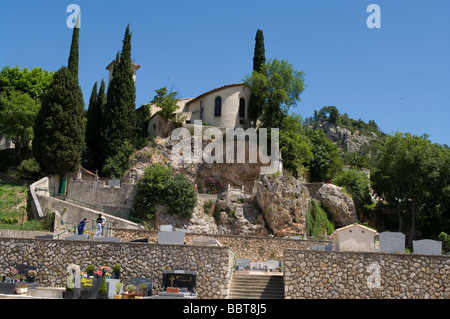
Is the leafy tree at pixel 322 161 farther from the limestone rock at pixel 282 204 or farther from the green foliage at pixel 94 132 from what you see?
the green foliage at pixel 94 132

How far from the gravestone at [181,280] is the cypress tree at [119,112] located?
79.0 feet

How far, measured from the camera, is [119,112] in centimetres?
4116

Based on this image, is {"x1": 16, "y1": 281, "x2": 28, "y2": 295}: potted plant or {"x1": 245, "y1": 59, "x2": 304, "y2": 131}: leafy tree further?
{"x1": 245, "y1": 59, "x2": 304, "y2": 131}: leafy tree

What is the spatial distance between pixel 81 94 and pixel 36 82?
15709 millimetres

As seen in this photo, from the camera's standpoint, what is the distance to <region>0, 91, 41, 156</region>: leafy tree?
43031mm

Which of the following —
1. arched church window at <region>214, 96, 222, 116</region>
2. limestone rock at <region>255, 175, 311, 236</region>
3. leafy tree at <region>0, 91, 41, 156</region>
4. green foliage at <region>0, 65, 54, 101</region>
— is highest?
green foliage at <region>0, 65, 54, 101</region>

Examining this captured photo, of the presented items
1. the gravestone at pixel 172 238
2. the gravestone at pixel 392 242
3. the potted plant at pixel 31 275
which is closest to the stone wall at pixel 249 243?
the gravestone at pixel 172 238

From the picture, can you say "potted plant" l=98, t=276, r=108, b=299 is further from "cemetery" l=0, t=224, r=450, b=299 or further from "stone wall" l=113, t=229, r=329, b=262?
"stone wall" l=113, t=229, r=329, b=262

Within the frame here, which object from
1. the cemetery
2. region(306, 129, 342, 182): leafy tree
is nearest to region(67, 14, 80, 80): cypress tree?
region(306, 129, 342, 182): leafy tree

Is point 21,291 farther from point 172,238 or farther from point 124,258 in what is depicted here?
point 172,238

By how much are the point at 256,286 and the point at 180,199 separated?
49.5ft

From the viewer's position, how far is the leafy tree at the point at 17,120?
141 feet

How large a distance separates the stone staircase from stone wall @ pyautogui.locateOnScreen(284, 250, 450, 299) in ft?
2.64

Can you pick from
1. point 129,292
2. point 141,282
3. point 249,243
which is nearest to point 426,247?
point 249,243
